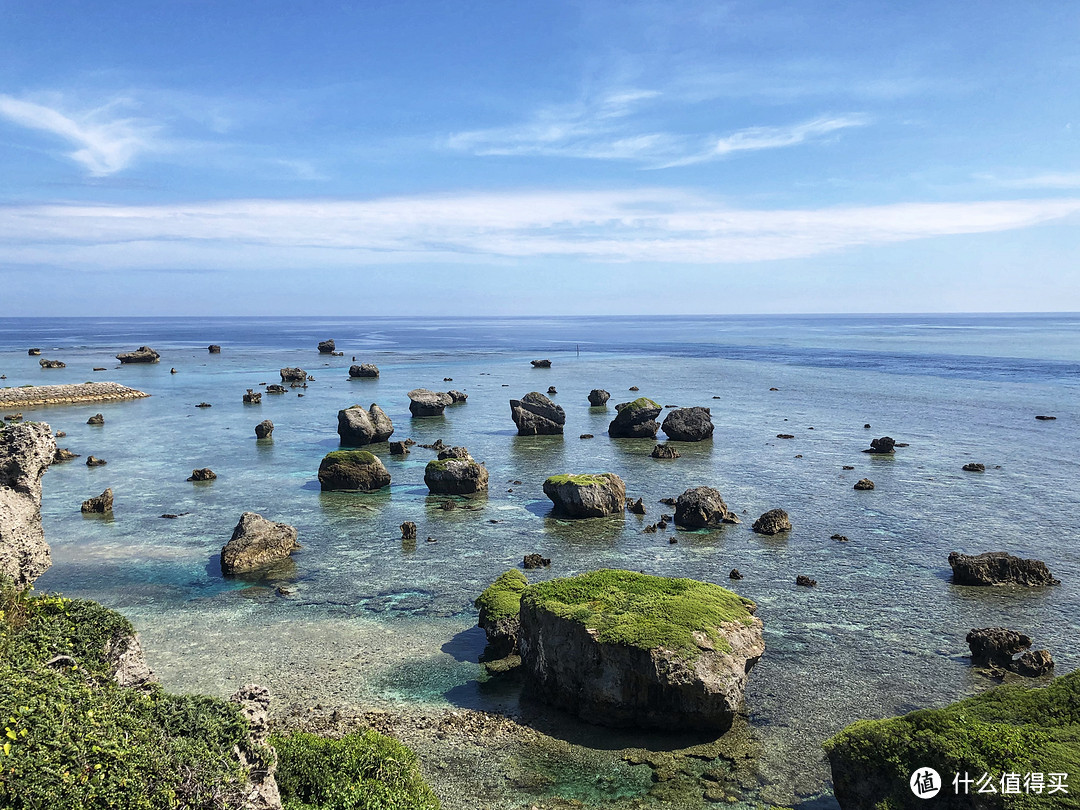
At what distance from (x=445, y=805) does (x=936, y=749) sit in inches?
419

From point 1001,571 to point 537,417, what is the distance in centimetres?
4417

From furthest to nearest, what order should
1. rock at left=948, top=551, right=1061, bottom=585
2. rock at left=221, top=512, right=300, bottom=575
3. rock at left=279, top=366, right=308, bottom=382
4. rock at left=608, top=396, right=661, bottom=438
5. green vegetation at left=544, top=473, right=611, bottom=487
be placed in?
rock at left=279, top=366, right=308, bottom=382, rock at left=608, top=396, right=661, bottom=438, green vegetation at left=544, top=473, right=611, bottom=487, rock at left=221, top=512, right=300, bottom=575, rock at left=948, top=551, right=1061, bottom=585

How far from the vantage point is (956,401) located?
9862cm

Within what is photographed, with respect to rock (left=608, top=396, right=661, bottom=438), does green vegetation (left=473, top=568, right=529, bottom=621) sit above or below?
below

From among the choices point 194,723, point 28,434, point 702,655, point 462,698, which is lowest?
point 462,698

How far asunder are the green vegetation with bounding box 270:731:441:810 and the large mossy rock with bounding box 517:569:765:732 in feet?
20.3

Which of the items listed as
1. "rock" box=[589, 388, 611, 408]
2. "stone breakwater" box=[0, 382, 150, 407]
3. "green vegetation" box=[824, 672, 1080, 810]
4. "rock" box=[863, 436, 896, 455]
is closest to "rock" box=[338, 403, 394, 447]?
"rock" box=[589, 388, 611, 408]

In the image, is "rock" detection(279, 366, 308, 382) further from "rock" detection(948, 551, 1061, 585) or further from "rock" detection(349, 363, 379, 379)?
"rock" detection(948, 551, 1061, 585)

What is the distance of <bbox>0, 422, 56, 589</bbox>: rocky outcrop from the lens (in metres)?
22.5

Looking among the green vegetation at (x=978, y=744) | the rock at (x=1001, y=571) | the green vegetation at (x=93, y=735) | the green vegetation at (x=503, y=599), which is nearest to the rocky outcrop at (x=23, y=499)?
the green vegetation at (x=93, y=735)

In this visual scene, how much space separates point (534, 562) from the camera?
3481cm

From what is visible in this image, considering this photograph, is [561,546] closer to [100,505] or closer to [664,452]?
[664,452]

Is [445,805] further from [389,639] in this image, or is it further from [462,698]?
[389,639]

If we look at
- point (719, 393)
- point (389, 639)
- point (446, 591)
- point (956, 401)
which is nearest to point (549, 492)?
point (446, 591)
